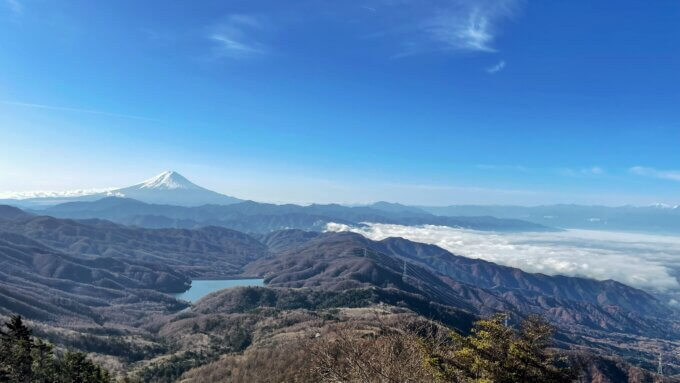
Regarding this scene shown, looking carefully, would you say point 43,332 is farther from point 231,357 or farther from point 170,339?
point 231,357

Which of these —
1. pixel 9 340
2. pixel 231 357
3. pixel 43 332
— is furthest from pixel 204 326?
pixel 9 340

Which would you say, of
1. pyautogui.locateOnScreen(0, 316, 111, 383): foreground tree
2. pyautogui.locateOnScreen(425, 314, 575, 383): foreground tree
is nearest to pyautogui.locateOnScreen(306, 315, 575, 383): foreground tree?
pyautogui.locateOnScreen(425, 314, 575, 383): foreground tree

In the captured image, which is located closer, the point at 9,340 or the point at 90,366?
the point at 9,340

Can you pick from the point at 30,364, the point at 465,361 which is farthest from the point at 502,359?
the point at 30,364

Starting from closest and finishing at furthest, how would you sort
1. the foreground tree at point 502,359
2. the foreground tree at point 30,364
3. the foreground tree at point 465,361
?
the foreground tree at point 465,361, the foreground tree at point 502,359, the foreground tree at point 30,364

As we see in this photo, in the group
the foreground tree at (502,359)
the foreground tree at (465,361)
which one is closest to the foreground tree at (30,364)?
the foreground tree at (465,361)

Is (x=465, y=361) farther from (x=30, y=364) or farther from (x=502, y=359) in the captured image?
(x=30, y=364)

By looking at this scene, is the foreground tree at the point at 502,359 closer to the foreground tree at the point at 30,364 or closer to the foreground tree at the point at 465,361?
the foreground tree at the point at 465,361

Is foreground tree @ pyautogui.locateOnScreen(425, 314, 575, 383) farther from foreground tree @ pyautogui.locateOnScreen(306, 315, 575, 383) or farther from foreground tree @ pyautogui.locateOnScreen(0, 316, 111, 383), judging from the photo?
foreground tree @ pyautogui.locateOnScreen(0, 316, 111, 383)
